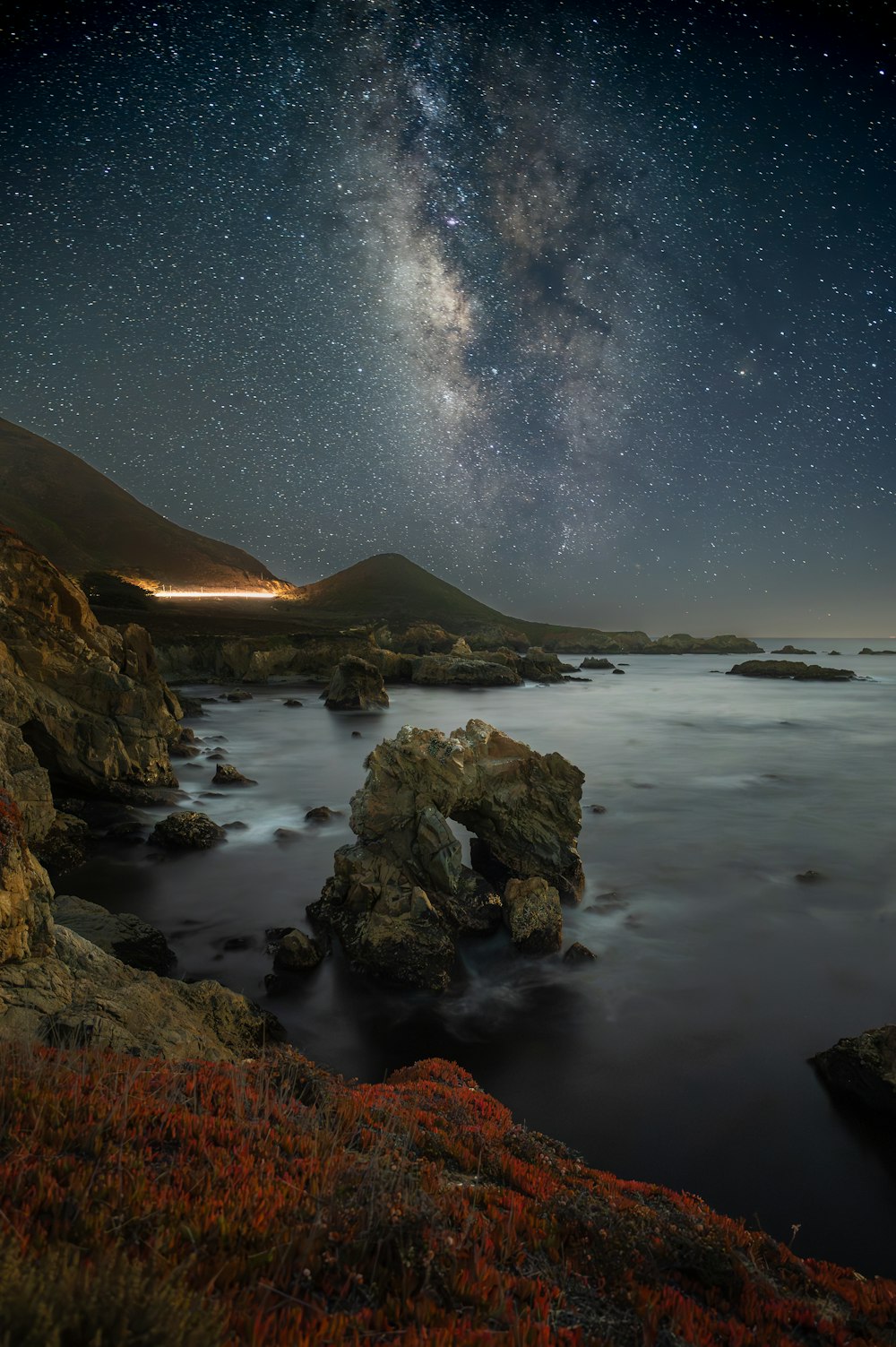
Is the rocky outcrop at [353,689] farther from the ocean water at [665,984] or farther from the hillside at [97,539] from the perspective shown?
the hillside at [97,539]

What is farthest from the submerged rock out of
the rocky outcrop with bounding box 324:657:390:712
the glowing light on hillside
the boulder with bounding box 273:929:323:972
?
the glowing light on hillside

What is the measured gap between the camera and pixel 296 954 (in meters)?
11.1

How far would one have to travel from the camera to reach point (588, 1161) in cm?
759

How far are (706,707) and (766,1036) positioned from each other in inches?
2227

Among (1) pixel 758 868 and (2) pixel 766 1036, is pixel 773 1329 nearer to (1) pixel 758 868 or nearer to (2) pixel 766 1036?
(2) pixel 766 1036

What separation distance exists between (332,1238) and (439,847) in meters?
9.59

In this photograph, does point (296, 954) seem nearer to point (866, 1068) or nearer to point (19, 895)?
point (19, 895)

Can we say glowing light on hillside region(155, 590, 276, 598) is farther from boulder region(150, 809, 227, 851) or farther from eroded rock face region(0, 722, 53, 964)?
eroded rock face region(0, 722, 53, 964)

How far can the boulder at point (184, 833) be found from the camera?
55.5ft

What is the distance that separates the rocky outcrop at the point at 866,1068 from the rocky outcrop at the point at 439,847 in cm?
503

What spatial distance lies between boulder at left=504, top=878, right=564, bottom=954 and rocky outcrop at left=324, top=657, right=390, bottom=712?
136 ft

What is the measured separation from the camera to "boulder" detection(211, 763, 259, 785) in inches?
993

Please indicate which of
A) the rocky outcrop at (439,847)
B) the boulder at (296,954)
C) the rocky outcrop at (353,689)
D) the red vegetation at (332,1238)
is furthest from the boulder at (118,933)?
the rocky outcrop at (353,689)

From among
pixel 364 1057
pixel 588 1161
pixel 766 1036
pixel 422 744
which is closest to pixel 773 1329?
pixel 588 1161
